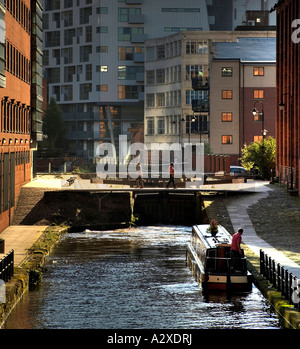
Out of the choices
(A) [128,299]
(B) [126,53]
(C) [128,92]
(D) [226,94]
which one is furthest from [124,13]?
(A) [128,299]

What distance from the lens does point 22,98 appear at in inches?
2498

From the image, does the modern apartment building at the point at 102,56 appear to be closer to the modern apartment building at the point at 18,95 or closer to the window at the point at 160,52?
Answer: the window at the point at 160,52

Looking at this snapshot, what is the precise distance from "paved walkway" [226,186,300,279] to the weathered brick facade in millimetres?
3170

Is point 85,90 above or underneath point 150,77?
underneath

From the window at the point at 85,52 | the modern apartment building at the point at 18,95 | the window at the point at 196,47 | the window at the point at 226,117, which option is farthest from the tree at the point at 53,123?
the modern apartment building at the point at 18,95

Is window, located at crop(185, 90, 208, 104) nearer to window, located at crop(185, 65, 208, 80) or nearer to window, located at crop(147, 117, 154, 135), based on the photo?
window, located at crop(185, 65, 208, 80)

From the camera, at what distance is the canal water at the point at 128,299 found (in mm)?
27781

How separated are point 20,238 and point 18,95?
15869 millimetres

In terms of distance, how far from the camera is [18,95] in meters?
60.6

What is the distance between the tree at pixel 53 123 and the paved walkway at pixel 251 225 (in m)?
70.1

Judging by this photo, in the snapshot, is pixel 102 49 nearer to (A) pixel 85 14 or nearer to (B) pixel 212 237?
(A) pixel 85 14

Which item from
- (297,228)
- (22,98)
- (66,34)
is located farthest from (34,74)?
(66,34)
